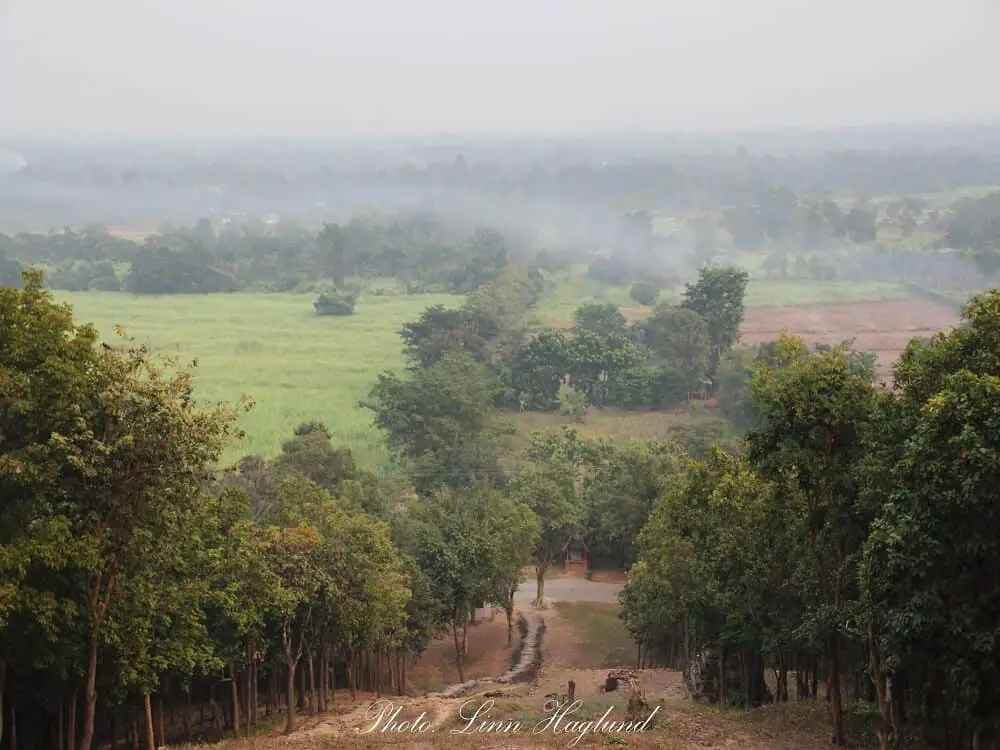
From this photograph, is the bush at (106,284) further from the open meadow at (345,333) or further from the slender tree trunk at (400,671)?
the slender tree trunk at (400,671)

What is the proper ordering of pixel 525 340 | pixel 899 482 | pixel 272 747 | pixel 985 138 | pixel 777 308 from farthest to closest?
pixel 985 138 < pixel 777 308 < pixel 525 340 < pixel 272 747 < pixel 899 482

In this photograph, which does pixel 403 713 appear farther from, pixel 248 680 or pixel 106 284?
pixel 106 284

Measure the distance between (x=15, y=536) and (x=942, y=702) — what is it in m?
12.1

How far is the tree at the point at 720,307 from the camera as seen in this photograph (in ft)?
225

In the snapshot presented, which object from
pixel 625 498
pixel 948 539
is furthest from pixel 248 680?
pixel 625 498

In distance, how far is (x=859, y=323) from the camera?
8469 cm

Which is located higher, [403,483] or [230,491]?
[230,491]

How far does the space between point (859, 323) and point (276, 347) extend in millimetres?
45817

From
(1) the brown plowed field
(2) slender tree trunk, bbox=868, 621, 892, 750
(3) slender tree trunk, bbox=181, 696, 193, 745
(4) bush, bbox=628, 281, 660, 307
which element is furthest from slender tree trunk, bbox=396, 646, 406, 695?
(4) bush, bbox=628, 281, 660, 307

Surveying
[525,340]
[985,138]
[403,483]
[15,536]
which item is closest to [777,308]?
[525,340]

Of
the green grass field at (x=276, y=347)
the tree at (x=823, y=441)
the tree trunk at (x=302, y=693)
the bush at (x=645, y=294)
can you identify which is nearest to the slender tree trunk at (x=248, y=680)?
the tree trunk at (x=302, y=693)

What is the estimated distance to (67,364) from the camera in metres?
13.8

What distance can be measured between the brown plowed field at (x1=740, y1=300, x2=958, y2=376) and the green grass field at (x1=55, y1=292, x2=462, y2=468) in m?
27.9

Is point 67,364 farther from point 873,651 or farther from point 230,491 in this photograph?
point 873,651
